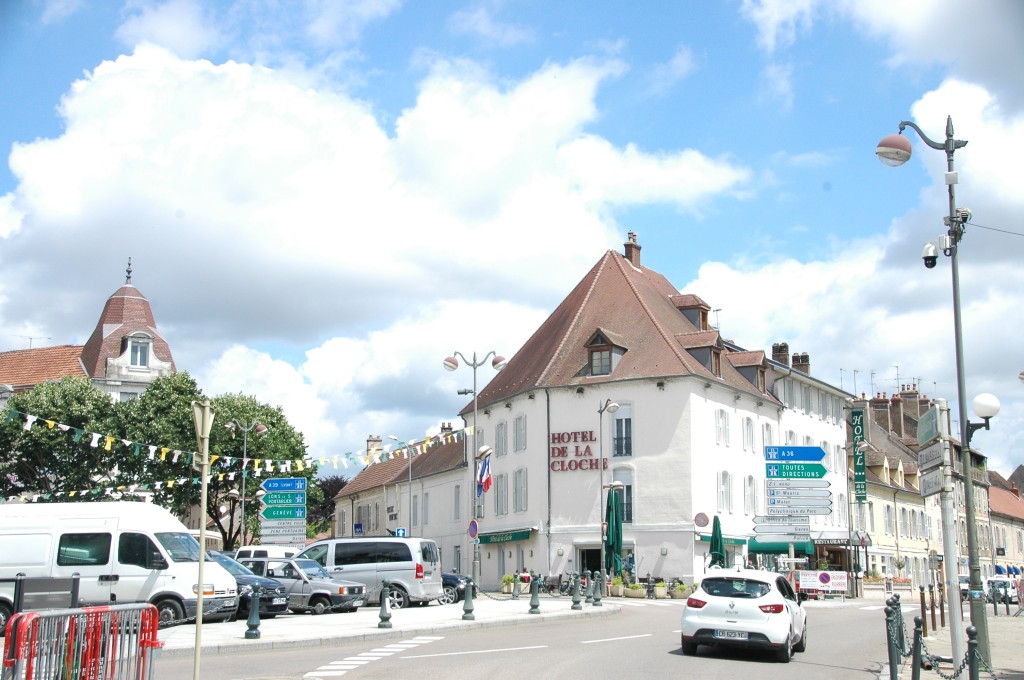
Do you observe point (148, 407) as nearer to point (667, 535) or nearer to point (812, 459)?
point (667, 535)

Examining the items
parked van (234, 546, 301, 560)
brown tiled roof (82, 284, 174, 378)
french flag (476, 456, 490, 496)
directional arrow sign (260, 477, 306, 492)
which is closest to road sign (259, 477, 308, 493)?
directional arrow sign (260, 477, 306, 492)

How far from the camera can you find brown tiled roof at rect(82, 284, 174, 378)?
2477 inches

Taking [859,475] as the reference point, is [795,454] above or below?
below

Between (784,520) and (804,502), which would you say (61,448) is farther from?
(804,502)

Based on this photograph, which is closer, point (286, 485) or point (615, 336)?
point (286, 485)

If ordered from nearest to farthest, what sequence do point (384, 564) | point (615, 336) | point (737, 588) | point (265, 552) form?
point (737, 588)
point (384, 564)
point (265, 552)
point (615, 336)

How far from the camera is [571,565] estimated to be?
46469 mm

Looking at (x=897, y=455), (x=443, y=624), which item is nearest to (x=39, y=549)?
(x=443, y=624)

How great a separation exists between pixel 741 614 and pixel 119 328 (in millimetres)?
55178

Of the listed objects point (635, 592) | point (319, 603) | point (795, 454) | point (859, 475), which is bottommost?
point (635, 592)

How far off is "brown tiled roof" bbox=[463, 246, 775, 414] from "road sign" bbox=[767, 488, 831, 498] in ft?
72.9

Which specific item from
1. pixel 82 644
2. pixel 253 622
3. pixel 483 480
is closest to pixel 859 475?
pixel 483 480

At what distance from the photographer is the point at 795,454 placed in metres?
25.8

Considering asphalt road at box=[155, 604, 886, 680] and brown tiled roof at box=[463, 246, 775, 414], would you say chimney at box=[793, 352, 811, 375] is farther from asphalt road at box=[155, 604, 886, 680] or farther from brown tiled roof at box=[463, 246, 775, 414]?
asphalt road at box=[155, 604, 886, 680]
